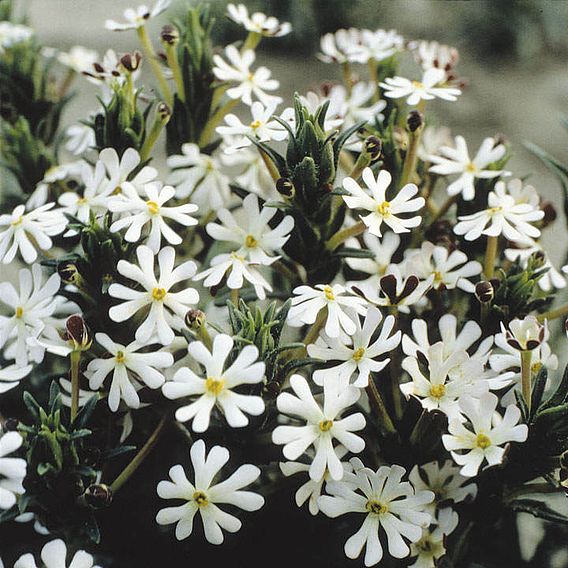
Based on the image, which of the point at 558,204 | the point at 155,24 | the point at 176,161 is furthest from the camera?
the point at 155,24

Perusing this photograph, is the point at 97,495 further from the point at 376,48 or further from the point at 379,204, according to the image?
the point at 376,48

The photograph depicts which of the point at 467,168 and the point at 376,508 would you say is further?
the point at 467,168

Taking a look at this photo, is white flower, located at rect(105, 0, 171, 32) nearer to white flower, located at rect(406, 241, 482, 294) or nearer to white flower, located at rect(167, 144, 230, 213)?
white flower, located at rect(167, 144, 230, 213)

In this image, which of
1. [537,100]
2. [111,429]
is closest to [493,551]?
[111,429]

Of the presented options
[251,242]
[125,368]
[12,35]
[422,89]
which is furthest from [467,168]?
[12,35]

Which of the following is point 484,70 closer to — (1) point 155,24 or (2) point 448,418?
(1) point 155,24

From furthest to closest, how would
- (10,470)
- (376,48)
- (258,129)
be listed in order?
(376,48)
(258,129)
(10,470)

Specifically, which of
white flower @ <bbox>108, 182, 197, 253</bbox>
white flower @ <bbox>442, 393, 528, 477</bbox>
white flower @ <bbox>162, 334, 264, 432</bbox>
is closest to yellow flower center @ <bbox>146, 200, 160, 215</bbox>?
white flower @ <bbox>108, 182, 197, 253</bbox>
